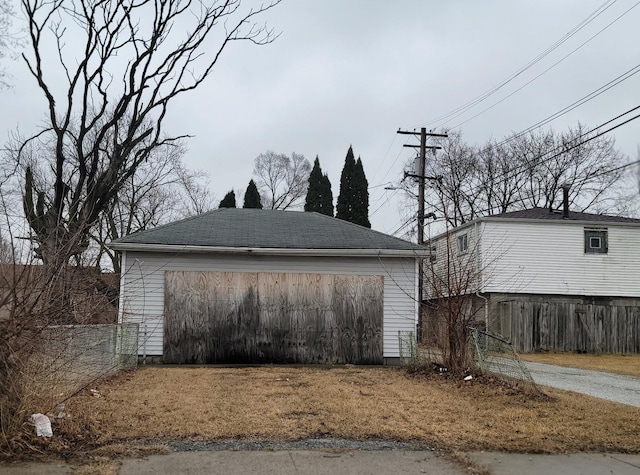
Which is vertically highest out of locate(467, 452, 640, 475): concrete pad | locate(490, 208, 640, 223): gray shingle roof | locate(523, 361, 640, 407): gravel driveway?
locate(490, 208, 640, 223): gray shingle roof

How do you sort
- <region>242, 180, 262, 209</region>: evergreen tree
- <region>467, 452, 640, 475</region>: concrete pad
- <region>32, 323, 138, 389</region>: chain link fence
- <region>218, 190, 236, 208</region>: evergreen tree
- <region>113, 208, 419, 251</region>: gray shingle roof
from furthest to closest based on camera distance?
<region>242, 180, 262, 209</region>: evergreen tree, <region>218, 190, 236, 208</region>: evergreen tree, <region>113, 208, 419, 251</region>: gray shingle roof, <region>32, 323, 138, 389</region>: chain link fence, <region>467, 452, 640, 475</region>: concrete pad

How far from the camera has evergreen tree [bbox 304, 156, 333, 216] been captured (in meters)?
39.4

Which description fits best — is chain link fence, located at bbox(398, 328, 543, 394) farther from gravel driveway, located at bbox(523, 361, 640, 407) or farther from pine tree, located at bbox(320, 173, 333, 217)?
pine tree, located at bbox(320, 173, 333, 217)

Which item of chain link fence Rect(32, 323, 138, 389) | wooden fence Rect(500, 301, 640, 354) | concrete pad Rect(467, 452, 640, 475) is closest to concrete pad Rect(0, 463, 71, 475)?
chain link fence Rect(32, 323, 138, 389)

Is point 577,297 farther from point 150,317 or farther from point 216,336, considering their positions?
point 150,317

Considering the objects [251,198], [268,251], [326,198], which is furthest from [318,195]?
[268,251]

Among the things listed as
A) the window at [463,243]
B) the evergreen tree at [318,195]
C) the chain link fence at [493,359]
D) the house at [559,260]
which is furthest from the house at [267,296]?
the evergreen tree at [318,195]

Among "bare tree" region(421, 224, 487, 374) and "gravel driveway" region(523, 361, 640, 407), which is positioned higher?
"bare tree" region(421, 224, 487, 374)

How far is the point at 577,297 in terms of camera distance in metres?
23.0

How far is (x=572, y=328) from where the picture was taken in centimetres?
2086

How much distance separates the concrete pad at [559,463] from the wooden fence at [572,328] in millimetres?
15619

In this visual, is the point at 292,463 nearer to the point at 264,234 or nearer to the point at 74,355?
the point at 74,355

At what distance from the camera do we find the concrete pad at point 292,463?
16.4 ft

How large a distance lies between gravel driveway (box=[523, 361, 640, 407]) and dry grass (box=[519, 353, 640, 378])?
1.06 meters
